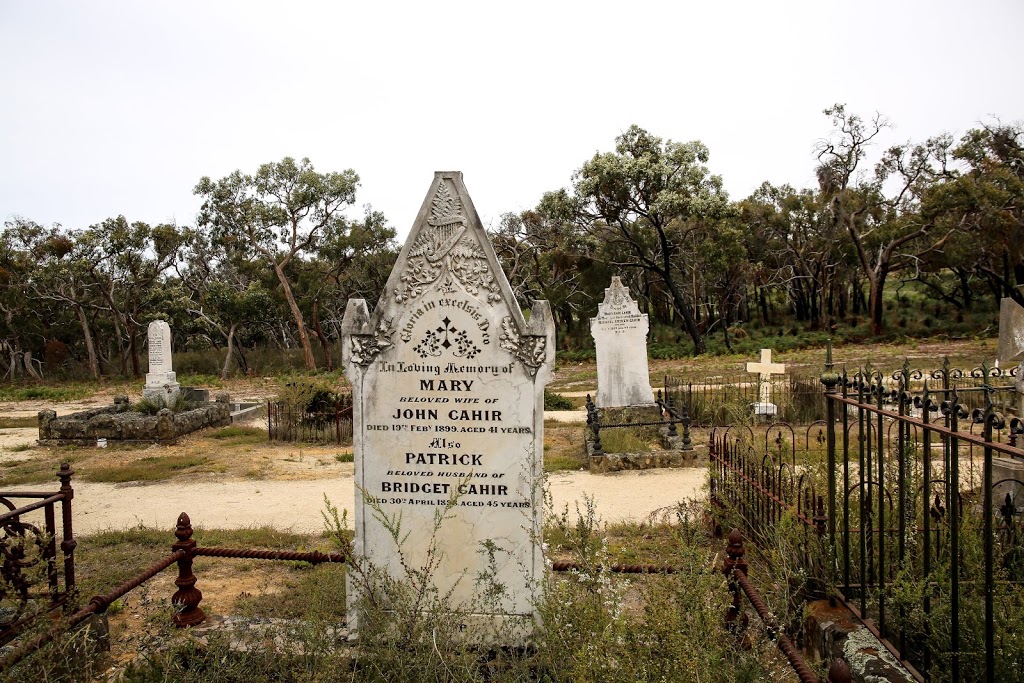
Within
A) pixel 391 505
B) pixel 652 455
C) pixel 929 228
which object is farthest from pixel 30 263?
pixel 929 228

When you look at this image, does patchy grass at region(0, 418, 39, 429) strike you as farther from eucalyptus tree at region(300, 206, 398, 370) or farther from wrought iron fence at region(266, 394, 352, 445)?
eucalyptus tree at region(300, 206, 398, 370)

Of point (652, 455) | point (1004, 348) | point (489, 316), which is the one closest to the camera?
point (489, 316)

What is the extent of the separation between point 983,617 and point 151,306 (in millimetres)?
36448

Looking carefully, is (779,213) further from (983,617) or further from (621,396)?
(983,617)

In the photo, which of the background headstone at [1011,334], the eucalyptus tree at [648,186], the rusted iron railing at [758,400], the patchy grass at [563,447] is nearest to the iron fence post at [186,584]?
the patchy grass at [563,447]

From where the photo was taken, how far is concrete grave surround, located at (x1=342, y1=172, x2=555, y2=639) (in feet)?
14.1

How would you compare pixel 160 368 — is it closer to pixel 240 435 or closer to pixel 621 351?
pixel 240 435

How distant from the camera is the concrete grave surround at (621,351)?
13672 millimetres

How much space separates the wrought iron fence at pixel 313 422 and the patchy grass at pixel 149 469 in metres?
2.02

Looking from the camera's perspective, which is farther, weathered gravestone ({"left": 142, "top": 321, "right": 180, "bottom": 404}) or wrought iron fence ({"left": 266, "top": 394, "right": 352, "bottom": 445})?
weathered gravestone ({"left": 142, "top": 321, "right": 180, "bottom": 404})

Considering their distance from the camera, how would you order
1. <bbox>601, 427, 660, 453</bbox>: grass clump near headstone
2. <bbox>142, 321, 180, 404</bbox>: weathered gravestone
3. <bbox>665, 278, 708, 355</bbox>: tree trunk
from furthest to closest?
<bbox>665, 278, 708, 355</bbox>: tree trunk → <bbox>142, 321, 180, 404</bbox>: weathered gravestone → <bbox>601, 427, 660, 453</bbox>: grass clump near headstone

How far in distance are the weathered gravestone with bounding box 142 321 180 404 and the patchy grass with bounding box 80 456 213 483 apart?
5030 millimetres

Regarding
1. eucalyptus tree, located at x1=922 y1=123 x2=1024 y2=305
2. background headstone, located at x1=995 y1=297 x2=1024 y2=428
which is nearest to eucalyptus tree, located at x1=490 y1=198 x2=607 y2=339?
eucalyptus tree, located at x1=922 y1=123 x2=1024 y2=305

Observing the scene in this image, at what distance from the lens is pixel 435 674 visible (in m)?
3.26
